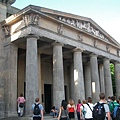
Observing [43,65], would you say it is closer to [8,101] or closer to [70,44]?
[70,44]

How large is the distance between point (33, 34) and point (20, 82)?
8772 mm

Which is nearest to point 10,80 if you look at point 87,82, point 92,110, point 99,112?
point 92,110

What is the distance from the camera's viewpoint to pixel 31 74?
59.8 ft

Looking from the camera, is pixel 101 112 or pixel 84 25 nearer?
pixel 101 112

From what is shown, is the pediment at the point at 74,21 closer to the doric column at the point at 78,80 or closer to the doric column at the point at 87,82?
the doric column at the point at 78,80

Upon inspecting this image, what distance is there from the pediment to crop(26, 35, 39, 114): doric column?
7.29ft

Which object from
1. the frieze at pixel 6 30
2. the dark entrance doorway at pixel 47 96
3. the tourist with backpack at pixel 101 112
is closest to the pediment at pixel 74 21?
the frieze at pixel 6 30

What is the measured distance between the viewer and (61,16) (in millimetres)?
22938

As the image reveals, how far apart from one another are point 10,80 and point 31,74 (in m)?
3.56

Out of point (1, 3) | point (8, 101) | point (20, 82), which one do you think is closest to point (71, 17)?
point (1, 3)

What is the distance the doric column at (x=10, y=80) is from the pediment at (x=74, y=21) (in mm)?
3556

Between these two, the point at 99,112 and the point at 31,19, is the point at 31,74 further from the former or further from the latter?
the point at 99,112

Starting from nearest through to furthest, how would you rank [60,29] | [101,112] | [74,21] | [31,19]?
[101,112]
[31,19]
[60,29]
[74,21]

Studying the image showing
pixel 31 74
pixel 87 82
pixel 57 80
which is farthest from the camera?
pixel 87 82
